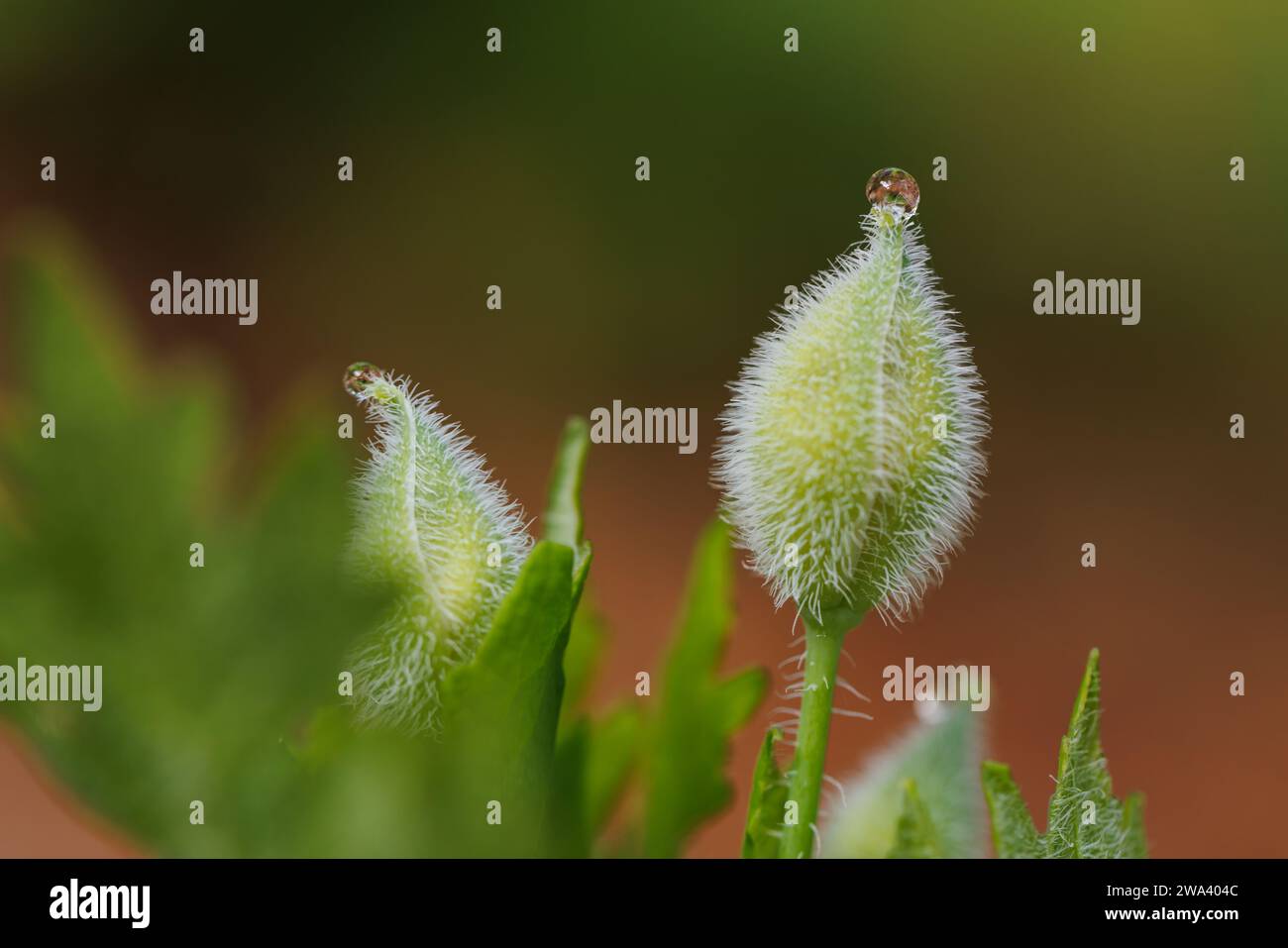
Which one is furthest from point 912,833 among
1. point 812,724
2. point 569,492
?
point 569,492

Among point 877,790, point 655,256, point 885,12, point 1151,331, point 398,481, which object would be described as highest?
point 885,12

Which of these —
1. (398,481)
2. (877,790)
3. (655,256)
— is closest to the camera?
(398,481)

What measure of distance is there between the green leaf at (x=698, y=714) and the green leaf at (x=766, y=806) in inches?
5.2

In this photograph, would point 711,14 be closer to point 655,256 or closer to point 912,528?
point 655,256

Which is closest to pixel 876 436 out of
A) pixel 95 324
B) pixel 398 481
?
pixel 398 481

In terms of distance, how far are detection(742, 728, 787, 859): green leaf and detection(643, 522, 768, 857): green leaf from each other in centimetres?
13

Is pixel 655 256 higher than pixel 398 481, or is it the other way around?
pixel 655 256

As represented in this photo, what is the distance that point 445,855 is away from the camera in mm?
273

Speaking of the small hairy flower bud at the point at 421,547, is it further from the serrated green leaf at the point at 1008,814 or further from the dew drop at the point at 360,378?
the serrated green leaf at the point at 1008,814

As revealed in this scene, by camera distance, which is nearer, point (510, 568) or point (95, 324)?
point (95, 324)

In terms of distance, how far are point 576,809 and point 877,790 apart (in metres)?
0.14

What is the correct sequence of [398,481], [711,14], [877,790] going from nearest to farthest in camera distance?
[398,481]
[877,790]
[711,14]

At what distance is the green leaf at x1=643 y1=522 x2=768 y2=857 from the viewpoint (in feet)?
1.81

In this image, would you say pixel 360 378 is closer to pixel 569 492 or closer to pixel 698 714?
pixel 569 492
